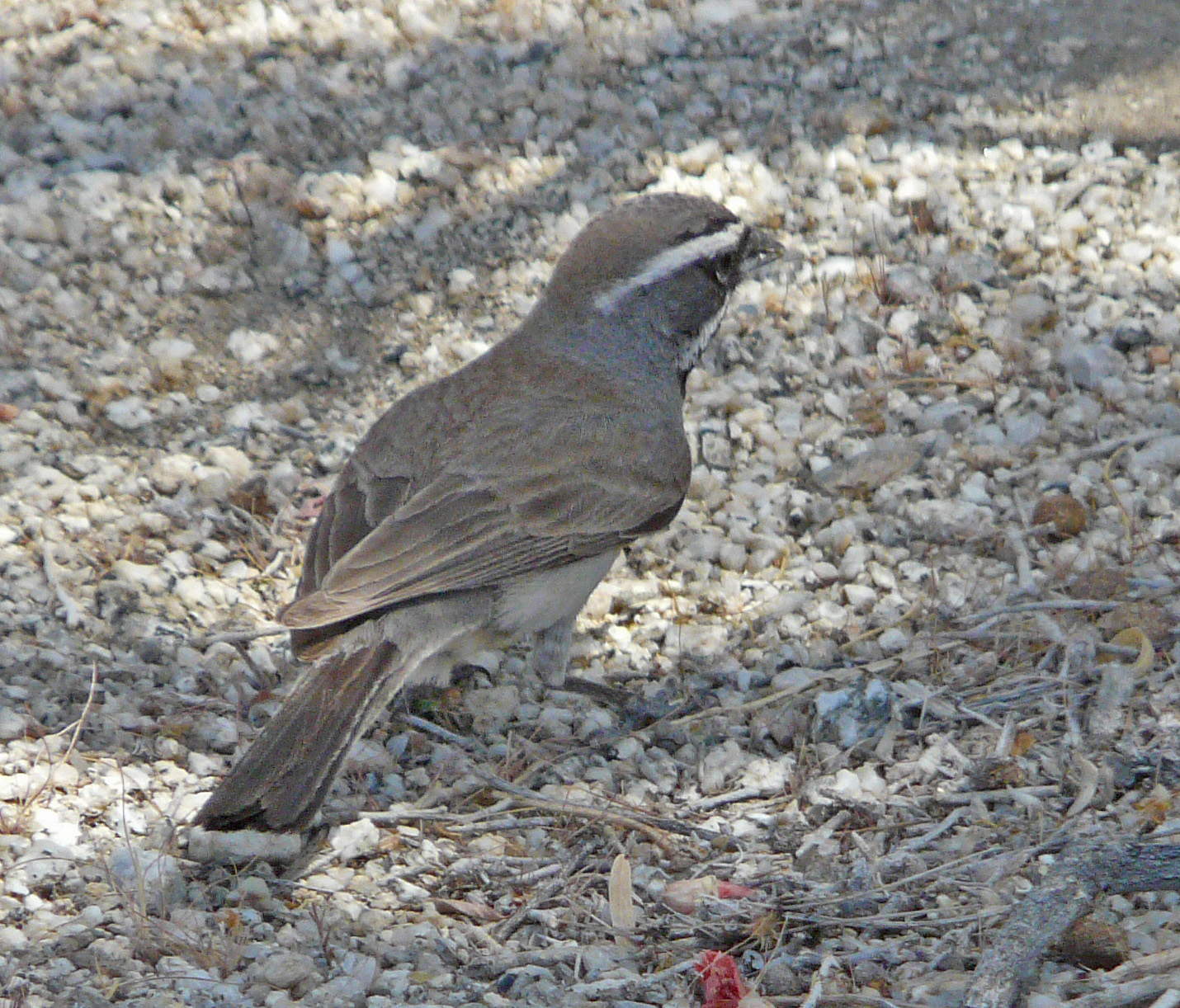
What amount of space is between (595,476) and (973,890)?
6.77ft

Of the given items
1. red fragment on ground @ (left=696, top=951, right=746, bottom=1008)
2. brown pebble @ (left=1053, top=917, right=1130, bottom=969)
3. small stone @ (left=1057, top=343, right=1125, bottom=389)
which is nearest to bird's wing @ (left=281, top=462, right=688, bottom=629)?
red fragment on ground @ (left=696, top=951, right=746, bottom=1008)

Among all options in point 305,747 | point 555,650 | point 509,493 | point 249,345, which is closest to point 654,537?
point 555,650

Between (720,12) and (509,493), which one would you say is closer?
(509,493)

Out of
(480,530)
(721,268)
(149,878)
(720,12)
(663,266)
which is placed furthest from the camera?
(720,12)

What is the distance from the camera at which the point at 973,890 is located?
4.01 metres

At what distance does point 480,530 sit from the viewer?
204 inches

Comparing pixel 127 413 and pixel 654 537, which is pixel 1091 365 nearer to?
pixel 654 537

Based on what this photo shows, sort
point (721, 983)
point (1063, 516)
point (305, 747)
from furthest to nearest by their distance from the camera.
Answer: point (1063, 516) → point (305, 747) → point (721, 983)

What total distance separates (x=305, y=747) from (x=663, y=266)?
242 cm

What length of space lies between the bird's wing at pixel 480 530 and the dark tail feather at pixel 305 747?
0.57ft

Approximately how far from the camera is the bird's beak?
6062 mm

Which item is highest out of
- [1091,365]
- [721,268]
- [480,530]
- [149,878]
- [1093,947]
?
[721,268]

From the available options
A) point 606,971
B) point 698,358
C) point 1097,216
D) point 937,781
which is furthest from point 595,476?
point 1097,216

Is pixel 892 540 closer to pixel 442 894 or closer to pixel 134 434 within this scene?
pixel 442 894
